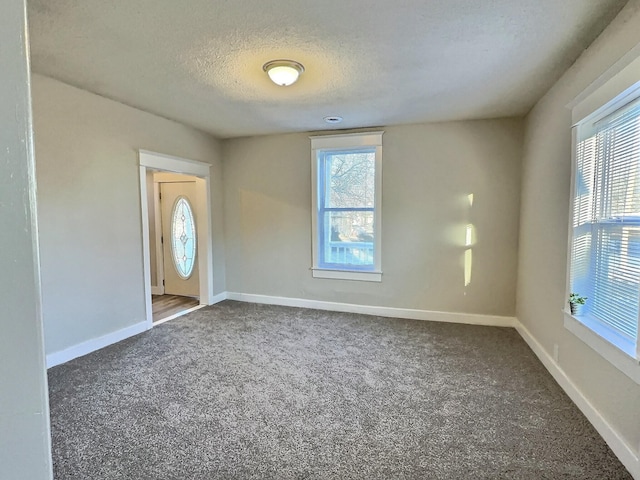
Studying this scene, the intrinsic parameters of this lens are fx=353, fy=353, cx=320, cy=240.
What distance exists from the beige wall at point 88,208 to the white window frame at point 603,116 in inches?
157

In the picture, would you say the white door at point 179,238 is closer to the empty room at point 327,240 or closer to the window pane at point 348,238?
the empty room at point 327,240

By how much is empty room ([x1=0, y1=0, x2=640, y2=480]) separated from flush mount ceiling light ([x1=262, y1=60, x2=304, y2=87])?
0.02 metres

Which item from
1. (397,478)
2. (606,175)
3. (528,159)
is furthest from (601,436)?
(528,159)

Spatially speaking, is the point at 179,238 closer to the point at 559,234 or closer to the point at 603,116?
the point at 559,234

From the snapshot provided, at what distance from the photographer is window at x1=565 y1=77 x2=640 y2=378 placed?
196cm

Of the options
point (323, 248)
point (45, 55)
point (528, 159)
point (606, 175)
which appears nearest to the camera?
point (606, 175)

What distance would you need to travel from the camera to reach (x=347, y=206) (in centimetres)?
476

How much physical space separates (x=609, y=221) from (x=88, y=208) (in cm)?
416

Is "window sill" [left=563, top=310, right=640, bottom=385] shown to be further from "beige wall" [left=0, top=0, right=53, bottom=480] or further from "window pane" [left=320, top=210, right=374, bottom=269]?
"window pane" [left=320, top=210, right=374, bottom=269]

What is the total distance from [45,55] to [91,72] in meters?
0.33

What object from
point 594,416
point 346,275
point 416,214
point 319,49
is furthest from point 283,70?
point 594,416

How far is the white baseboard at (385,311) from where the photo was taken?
166 inches

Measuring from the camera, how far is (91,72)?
2.81 metres

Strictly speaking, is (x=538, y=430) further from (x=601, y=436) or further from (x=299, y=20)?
(x=299, y=20)
